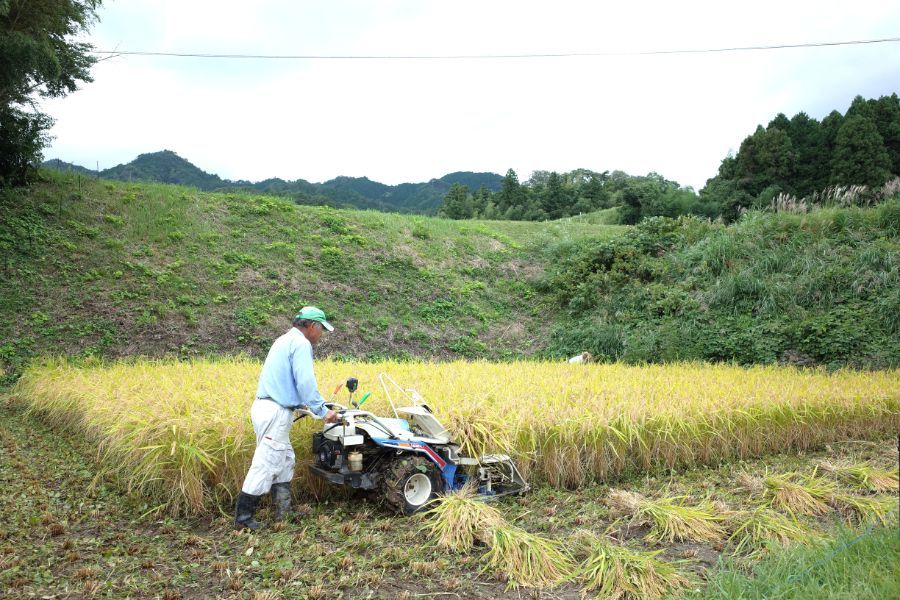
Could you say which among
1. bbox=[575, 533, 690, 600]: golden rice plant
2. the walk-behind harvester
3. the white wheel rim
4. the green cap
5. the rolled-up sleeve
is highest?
the green cap

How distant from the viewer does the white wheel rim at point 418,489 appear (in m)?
4.66

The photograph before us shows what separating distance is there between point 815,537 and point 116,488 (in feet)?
17.9

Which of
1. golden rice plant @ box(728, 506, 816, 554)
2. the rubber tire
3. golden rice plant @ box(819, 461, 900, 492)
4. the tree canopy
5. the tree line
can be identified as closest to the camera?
golden rice plant @ box(728, 506, 816, 554)

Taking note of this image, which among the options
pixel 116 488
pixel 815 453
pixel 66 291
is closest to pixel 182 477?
pixel 116 488

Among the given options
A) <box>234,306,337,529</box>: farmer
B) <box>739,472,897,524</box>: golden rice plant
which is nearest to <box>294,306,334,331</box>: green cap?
<box>234,306,337,529</box>: farmer

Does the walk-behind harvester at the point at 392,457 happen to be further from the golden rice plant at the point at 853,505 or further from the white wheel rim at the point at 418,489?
the golden rice plant at the point at 853,505

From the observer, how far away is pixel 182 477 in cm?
450

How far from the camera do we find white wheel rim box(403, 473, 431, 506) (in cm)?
466

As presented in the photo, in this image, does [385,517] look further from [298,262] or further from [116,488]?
[298,262]

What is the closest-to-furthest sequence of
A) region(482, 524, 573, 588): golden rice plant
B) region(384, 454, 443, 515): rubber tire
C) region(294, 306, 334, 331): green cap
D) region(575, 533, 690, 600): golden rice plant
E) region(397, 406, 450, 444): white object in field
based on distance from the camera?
1. region(575, 533, 690, 600): golden rice plant
2. region(482, 524, 573, 588): golden rice plant
3. region(384, 454, 443, 515): rubber tire
4. region(294, 306, 334, 331): green cap
5. region(397, 406, 450, 444): white object in field

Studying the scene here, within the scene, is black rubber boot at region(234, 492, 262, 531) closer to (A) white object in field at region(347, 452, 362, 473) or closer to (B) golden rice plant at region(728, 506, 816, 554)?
(A) white object in field at region(347, 452, 362, 473)

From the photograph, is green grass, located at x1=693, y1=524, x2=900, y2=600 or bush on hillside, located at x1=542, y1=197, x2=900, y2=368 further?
bush on hillside, located at x1=542, y1=197, x2=900, y2=368

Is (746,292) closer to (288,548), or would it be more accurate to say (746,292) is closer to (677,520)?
(677,520)

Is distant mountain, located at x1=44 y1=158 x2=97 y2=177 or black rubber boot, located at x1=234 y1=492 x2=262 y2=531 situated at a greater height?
distant mountain, located at x1=44 y1=158 x2=97 y2=177
